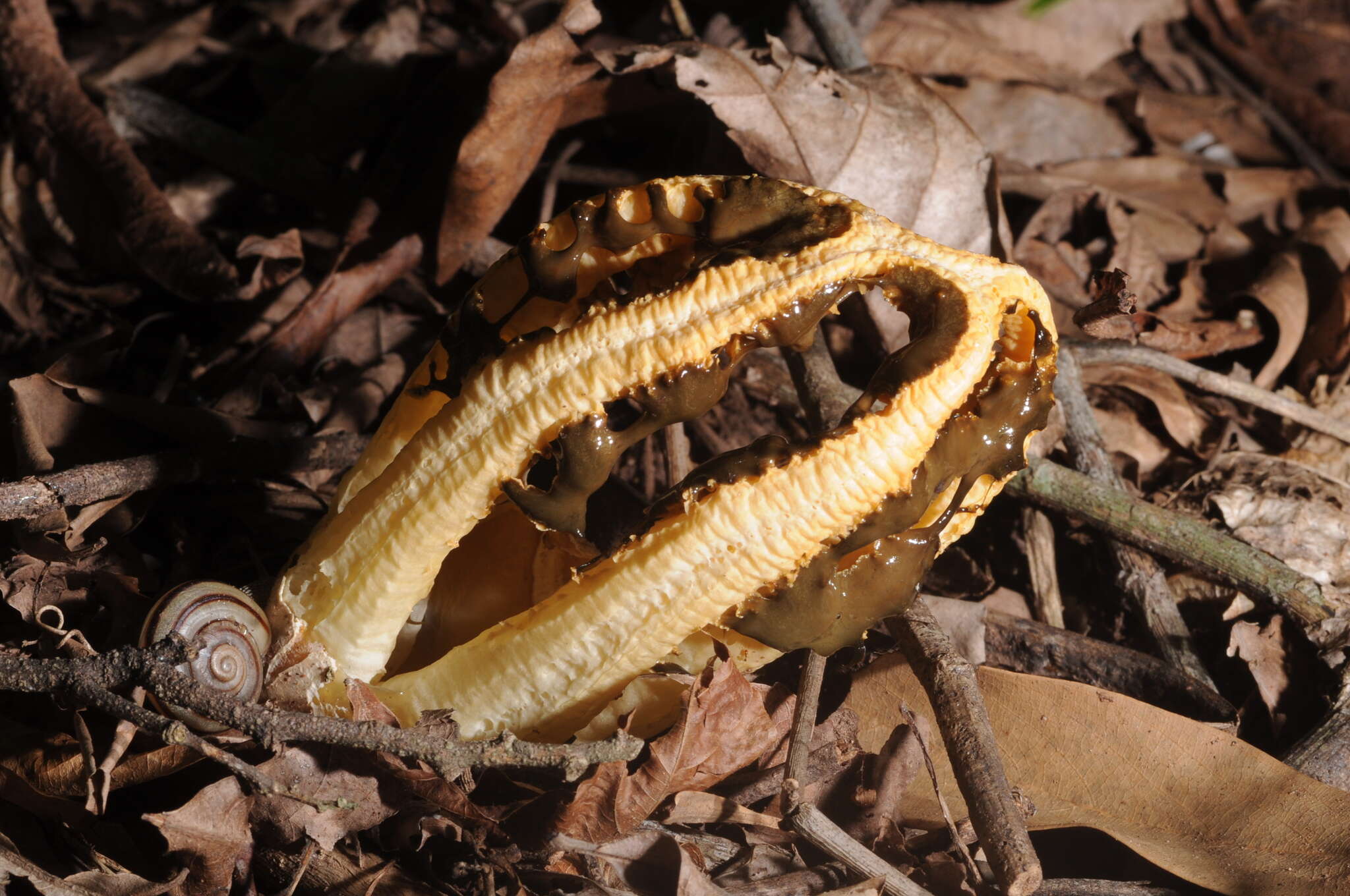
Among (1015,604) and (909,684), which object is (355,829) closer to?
(909,684)

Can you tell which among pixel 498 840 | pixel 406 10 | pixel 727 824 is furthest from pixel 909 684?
pixel 406 10

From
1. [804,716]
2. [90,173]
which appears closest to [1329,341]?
[804,716]

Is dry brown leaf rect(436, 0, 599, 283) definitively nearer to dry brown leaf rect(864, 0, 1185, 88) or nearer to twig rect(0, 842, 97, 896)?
dry brown leaf rect(864, 0, 1185, 88)

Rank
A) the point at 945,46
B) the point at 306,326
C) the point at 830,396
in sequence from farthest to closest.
Result: the point at 945,46 < the point at 306,326 < the point at 830,396

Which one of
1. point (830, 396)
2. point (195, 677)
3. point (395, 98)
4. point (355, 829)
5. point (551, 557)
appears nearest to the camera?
point (195, 677)

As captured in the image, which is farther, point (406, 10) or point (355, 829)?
point (406, 10)

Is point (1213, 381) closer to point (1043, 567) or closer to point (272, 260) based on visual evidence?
point (1043, 567)

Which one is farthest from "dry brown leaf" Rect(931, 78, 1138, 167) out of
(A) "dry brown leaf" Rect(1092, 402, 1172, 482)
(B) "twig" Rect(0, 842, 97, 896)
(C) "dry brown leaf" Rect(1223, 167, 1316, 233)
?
(B) "twig" Rect(0, 842, 97, 896)
